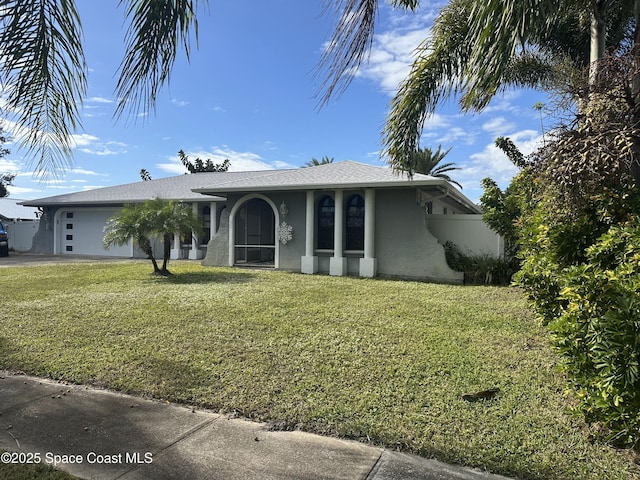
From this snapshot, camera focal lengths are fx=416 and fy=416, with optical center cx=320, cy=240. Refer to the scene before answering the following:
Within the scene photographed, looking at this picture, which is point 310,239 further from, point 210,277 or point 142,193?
point 142,193

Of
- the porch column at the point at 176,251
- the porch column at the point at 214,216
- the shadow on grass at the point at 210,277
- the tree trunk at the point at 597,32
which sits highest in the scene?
the tree trunk at the point at 597,32

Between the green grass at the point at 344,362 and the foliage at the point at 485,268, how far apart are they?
7.89ft

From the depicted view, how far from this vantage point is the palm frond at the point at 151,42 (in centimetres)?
275

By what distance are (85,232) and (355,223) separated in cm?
1632

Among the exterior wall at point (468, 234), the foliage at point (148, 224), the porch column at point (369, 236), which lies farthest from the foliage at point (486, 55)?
the foliage at point (148, 224)

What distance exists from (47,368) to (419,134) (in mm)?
6590

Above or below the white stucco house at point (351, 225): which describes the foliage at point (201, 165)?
above

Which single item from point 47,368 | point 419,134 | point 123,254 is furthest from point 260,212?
point 47,368

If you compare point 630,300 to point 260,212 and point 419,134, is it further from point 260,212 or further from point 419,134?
point 260,212

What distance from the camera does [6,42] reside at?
2.61 m

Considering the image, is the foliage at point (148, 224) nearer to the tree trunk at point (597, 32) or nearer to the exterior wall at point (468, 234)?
the exterior wall at point (468, 234)

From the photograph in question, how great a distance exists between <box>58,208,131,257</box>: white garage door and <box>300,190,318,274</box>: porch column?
38.9 feet

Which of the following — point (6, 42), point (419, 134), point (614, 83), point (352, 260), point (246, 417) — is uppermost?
point (419, 134)

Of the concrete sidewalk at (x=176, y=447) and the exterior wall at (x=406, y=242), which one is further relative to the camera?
the exterior wall at (x=406, y=242)
